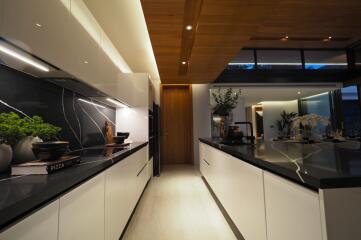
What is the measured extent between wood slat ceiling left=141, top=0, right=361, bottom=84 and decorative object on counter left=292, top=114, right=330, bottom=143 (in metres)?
1.47

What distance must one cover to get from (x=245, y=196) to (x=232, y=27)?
7.68ft

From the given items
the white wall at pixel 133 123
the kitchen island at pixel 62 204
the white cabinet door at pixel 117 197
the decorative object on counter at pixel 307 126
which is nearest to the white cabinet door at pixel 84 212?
the kitchen island at pixel 62 204

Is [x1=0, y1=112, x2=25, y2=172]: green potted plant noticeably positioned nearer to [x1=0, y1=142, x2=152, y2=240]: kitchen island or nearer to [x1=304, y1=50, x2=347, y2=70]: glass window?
[x1=0, y1=142, x2=152, y2=240]: kitchen island

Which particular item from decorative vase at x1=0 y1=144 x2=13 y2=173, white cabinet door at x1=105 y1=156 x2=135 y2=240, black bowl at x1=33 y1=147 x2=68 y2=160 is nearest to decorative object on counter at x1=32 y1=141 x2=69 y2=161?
black bowl at x1=33 y1=147 x2=68 y2=160

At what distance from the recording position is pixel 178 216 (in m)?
2.35

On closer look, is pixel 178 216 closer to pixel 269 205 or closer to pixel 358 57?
pixel 269 205

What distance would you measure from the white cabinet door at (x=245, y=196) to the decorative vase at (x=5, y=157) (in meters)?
1.48

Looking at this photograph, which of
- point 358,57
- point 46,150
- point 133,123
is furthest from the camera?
point 358,57

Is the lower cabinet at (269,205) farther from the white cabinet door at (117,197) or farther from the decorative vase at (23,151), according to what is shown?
the decorative vase at (23,151)

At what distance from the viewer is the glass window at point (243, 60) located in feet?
18.7

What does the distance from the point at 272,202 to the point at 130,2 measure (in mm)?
2836

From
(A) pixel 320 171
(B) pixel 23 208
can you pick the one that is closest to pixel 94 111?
(B) pixel 23 208

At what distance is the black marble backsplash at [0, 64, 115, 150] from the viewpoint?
130 centimetres

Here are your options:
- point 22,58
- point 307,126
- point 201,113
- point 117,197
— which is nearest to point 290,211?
point 117,197
